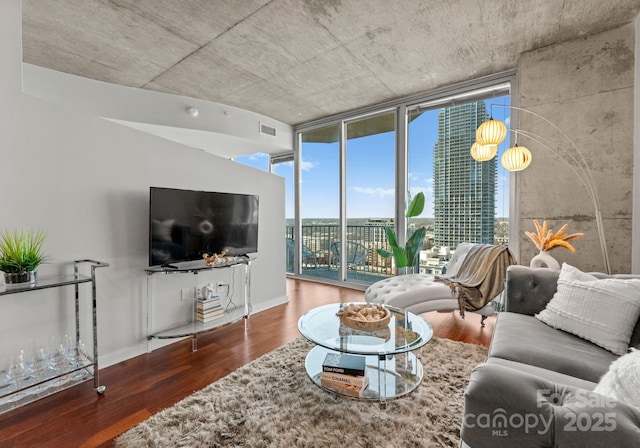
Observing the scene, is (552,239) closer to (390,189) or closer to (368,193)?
(390,189)

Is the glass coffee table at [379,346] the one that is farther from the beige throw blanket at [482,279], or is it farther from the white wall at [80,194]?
the white wall at [80,194]

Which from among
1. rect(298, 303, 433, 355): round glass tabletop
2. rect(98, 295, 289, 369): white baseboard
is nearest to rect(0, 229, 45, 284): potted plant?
rect(98, 295, 289, 369): white baseboard

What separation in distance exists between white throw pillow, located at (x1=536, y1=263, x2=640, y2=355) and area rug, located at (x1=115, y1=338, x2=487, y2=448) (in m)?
0.75

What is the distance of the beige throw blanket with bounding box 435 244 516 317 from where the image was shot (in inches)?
116

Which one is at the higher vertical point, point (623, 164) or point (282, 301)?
point (623, 164)

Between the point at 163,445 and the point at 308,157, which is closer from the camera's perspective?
the point at 163,445

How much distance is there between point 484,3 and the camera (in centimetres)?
244

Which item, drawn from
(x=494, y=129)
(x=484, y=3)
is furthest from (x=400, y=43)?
(x=494, y=129)

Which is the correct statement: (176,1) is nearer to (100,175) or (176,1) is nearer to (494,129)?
(100,175)

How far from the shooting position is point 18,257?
1752mm

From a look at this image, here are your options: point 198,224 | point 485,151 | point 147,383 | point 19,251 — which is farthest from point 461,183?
point 19,251

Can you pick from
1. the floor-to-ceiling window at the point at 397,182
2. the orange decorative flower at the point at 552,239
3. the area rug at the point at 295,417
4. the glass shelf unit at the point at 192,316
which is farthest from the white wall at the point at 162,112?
the orange decorative flower at the point at 552,239

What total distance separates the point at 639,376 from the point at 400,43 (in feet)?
10.1

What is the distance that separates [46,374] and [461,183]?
4.42 metres
